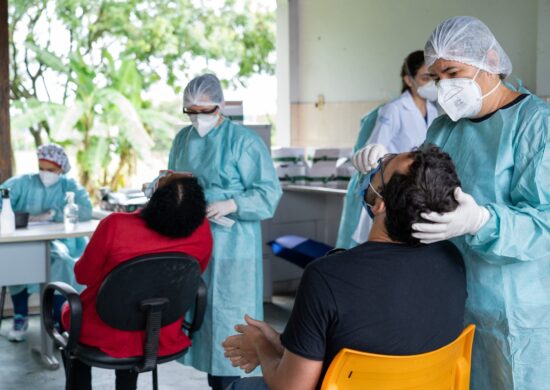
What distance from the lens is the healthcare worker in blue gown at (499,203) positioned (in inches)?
66.9

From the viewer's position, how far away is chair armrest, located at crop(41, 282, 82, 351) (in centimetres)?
261

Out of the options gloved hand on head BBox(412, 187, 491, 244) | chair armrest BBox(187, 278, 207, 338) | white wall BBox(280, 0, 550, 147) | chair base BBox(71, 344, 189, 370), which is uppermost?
white wall BBox(280, 0, 550, 147)

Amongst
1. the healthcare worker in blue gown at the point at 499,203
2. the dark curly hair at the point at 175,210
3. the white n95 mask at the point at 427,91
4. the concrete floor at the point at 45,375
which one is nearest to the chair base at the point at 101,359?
the dark curly hair at the point at 175,210

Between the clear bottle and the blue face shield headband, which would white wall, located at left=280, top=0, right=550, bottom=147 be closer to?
the clear bottle

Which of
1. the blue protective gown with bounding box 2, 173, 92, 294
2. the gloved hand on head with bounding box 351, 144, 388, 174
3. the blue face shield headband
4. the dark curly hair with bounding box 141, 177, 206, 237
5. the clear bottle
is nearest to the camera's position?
the blue face shield headband

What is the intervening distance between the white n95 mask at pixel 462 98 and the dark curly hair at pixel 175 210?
110 centimetres

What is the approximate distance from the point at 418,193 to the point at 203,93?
1.81 metres

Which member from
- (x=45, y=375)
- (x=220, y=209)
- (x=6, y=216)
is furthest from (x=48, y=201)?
(x=220, y=209)

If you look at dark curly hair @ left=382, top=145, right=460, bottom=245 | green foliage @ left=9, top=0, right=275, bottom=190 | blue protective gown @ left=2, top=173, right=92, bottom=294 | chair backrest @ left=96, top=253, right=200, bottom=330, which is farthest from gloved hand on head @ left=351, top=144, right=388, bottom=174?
green foliage @ left=9, top=0, right=275, bottom=190

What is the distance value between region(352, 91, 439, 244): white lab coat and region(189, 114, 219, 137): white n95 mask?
0.79 metres

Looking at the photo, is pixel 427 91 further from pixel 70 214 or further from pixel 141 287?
pixel 70 214

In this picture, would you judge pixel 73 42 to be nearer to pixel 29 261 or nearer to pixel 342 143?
pixel 342 143

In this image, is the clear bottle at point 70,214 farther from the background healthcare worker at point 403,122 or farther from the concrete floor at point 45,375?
the background healthcare worker at point 403,122

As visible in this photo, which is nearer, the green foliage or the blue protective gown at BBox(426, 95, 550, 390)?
the blue protective gown at BBox(426, 95, 550, 390)
